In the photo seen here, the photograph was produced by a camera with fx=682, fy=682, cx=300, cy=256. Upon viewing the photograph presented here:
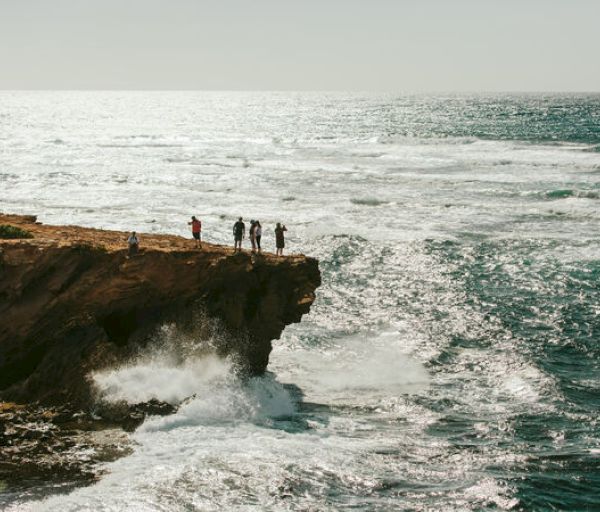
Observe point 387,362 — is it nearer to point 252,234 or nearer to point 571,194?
point 252,234

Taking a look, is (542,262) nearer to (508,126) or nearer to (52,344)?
(52,344)

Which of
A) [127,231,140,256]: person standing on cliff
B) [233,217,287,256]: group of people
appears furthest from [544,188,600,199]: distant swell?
[127,231,140,256]: person standing on cliff

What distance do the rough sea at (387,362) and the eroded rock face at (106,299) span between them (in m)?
1.16

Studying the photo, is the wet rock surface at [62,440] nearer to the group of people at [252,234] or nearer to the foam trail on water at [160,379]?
the foam trail on water at [160,379]

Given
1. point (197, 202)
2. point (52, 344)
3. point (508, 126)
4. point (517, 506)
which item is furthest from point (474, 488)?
point (508, 126)

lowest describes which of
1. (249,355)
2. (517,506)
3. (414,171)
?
(517,506)

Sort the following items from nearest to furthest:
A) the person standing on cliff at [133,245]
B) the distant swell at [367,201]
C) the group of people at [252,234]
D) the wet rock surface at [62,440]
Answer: the wet rock surface at [62,440]
the person standing on cliff at [133,245]
the group of people at [252,234]
the distant swell at [367,201]

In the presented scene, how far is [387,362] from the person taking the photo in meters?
30.2

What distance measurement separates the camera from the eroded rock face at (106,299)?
75.7 ft

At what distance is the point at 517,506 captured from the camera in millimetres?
18547

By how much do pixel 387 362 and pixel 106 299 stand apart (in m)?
12.8

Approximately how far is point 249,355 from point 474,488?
1014 centimetres

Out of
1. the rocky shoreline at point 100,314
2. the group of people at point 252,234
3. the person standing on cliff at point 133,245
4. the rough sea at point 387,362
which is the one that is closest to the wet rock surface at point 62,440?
the rocky shoreline at point 100,314

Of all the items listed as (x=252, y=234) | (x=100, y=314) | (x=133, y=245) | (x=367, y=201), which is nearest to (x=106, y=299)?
(x=100, y=314)
